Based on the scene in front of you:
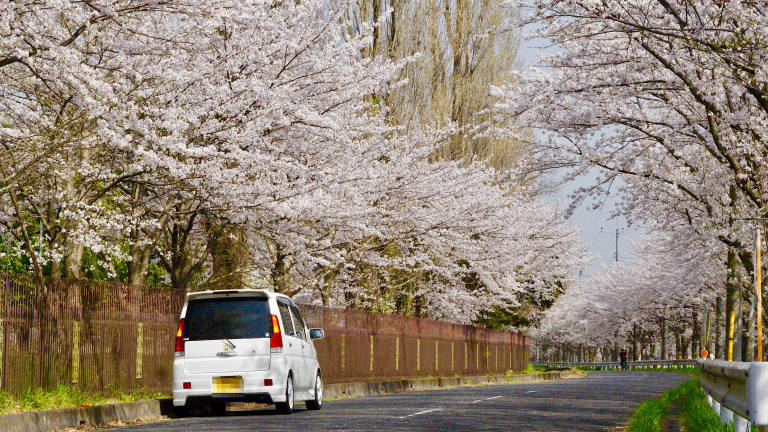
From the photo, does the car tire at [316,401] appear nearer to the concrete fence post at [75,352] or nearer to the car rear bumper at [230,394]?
the car rear bumper at [230,394]

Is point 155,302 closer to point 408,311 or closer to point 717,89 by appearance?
point 717,89

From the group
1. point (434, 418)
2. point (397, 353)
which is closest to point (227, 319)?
point (434, 418)

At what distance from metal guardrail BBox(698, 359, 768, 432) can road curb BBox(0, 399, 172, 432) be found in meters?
7.22

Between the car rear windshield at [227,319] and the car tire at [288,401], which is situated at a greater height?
the car rear windshield at [227,319]

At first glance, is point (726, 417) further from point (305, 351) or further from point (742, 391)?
point (305, 351)

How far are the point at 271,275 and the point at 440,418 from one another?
9.57 meters

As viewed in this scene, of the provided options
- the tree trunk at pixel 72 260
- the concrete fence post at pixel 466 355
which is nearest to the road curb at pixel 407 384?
the concrete fence post at pixel 466 355

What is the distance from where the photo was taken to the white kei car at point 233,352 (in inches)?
582

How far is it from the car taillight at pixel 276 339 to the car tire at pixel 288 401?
0.53 metres

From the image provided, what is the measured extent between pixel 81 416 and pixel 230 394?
242cm

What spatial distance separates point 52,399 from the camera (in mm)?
12859

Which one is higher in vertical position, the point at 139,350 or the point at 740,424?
the point at 139,350

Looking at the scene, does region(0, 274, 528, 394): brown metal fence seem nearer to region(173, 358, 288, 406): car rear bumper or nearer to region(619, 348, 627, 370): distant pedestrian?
region(173, 358, 288, 406): car rear bumper

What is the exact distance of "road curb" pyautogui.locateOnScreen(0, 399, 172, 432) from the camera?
37.1 feet
